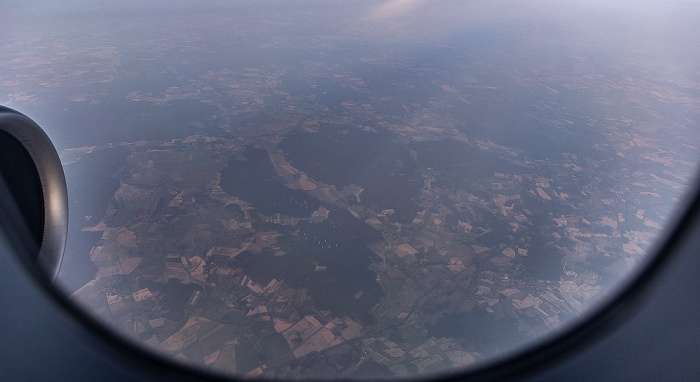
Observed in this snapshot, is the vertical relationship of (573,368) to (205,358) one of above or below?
above

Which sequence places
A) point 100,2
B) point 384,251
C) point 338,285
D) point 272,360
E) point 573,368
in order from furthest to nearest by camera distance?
point 100,2 → point 384,251 → point 338,285 → point 272,360 → point 573,368

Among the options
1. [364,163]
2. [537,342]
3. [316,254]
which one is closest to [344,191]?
[364,163]

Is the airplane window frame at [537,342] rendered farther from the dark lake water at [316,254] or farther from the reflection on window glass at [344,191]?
the dark lake water at [316,254]

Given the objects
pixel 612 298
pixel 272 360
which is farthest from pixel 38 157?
pixel 272 360

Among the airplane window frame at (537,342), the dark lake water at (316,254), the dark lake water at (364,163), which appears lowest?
the dark lake water at (364,163)

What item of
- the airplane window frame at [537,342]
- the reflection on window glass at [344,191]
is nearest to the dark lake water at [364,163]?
the reflection on window glass at [344,191]

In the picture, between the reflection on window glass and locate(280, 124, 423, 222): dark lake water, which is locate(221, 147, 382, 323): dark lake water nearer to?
the reflection on window glass

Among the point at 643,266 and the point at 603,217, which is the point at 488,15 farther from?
the point at 643,266

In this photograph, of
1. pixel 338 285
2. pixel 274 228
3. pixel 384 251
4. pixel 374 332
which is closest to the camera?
pixel 374 332
